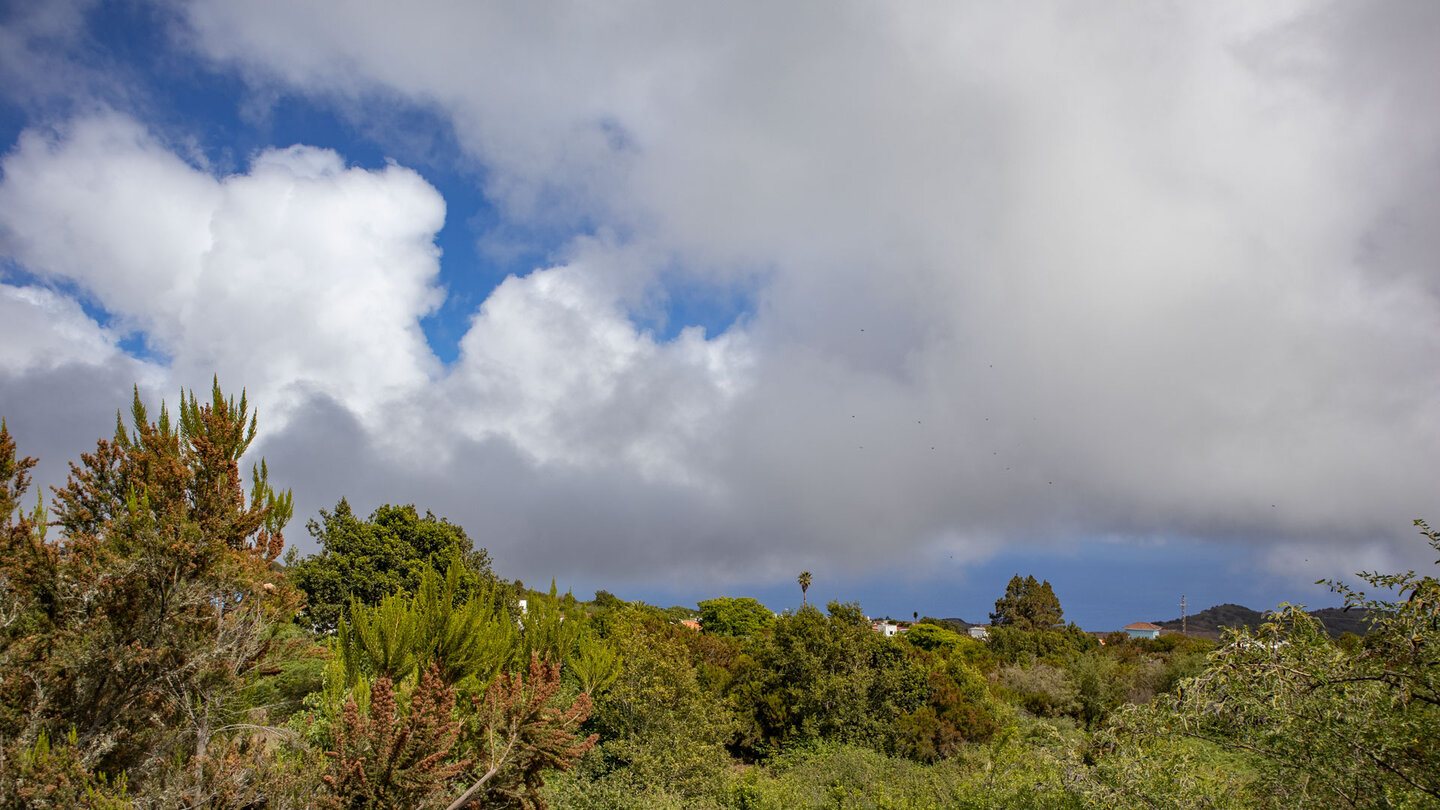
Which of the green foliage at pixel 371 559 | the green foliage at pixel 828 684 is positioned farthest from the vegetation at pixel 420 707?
the green foliage at pixel 371 559

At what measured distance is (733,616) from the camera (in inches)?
3354

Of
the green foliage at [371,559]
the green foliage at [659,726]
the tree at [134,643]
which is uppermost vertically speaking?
the green foliage at [371,559]

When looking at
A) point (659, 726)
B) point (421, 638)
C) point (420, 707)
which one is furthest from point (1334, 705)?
point (421, 638)

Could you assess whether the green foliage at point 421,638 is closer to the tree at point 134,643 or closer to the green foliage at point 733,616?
the tree at point 134,643

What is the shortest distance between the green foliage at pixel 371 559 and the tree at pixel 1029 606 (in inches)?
2941

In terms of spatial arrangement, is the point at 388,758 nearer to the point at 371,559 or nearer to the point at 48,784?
the point at 48,784

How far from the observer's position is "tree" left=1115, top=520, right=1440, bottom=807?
6805 millimetres

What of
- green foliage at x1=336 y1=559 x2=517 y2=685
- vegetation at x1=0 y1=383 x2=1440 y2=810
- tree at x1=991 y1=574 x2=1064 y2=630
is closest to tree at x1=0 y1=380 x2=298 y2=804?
vegetation at x1=0 y1=383 x2=1440 y2=810

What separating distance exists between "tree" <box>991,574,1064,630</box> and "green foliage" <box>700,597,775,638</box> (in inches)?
1292

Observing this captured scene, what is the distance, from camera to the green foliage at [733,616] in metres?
83.7

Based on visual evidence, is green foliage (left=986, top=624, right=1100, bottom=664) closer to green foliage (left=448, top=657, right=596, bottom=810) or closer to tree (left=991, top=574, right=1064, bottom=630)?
tree (left=991, top=574, right=1064, bottom=630)

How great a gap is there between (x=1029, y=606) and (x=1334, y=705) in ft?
319

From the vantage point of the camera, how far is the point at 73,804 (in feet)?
31.2

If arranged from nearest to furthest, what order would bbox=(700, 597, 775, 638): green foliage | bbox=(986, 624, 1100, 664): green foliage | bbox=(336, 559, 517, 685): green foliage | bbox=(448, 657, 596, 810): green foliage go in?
bbox=(448, 657, 596, 810): green foliage
bbox=(336, 559, 517, 685): green foliage
bbox=(986, 624, 1100, 664): green foliage
bbox=(700, 597, 775, 638): green foliage
